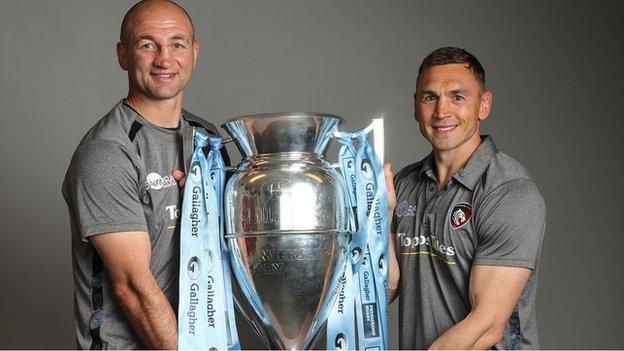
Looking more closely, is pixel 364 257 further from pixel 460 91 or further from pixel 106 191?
pixel 460 91


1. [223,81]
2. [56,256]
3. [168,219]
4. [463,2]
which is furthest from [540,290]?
[168,219]

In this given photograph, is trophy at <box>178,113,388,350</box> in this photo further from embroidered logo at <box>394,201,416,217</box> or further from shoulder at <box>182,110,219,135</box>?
embroidered logo at <box>394,201,416,217</box>

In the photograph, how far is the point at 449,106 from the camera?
233 centimetres

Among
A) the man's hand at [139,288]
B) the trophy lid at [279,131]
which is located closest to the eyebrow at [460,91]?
the trophy lid at [279,131]

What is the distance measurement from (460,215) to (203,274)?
743 millimetres

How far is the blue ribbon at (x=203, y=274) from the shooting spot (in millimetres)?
1805

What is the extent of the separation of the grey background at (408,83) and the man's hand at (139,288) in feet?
5.19

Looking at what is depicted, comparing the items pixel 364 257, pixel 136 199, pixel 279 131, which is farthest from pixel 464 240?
pixel 136 199

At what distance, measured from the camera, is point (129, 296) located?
194 centimetres

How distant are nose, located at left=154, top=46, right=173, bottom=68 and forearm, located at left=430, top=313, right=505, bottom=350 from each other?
0.91 m

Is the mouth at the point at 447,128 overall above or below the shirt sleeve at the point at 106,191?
above

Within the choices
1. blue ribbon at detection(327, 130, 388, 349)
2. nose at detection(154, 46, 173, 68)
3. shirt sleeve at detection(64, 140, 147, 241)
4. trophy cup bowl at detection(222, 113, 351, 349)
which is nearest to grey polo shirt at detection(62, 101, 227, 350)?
shirt sleeve at detection(64, 140, 147, 241)

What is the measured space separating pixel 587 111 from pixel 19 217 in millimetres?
2273

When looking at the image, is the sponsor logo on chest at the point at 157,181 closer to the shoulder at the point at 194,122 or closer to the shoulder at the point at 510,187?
the shoulder at the point at 194,122
